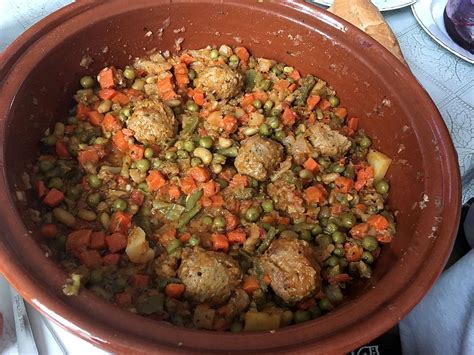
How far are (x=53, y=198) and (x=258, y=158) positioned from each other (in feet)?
2.49

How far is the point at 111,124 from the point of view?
2113 millimetres

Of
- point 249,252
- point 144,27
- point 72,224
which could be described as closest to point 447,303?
point 249,252

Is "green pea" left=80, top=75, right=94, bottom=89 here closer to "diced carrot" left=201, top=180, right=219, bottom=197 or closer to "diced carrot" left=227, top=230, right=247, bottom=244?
"diced carrot" left=201, top=180, right=219, bottom=197

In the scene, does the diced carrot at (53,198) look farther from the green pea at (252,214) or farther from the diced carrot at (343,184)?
the diced carrot at (343,184)

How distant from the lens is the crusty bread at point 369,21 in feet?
8.11

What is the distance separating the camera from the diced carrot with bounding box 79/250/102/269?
1738 mm

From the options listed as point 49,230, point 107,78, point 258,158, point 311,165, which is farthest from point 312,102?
point 49,230

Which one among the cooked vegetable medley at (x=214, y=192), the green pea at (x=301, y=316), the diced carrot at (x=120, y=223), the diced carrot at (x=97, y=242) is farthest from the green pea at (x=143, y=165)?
the green pea at (x=301, y=316)

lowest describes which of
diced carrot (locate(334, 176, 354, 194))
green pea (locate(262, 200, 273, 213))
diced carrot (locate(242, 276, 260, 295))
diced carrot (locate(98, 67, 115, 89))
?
diced carrot (locate(242, 276, 260, 295))

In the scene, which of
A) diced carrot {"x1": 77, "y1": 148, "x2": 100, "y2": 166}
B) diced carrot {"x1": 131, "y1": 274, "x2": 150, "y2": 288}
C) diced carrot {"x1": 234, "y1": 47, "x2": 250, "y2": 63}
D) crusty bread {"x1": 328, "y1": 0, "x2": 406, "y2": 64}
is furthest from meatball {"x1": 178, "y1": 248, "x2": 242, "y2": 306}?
crusty bread {"x1": 328, "y1": 0, "x2": 406, "y2": 64}

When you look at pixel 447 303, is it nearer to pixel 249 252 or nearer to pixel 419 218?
pixel 419 218

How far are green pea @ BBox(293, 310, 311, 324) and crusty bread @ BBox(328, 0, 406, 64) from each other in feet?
4.49

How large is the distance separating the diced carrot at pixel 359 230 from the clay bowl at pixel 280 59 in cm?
10

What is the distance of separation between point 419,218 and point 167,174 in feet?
3.08
